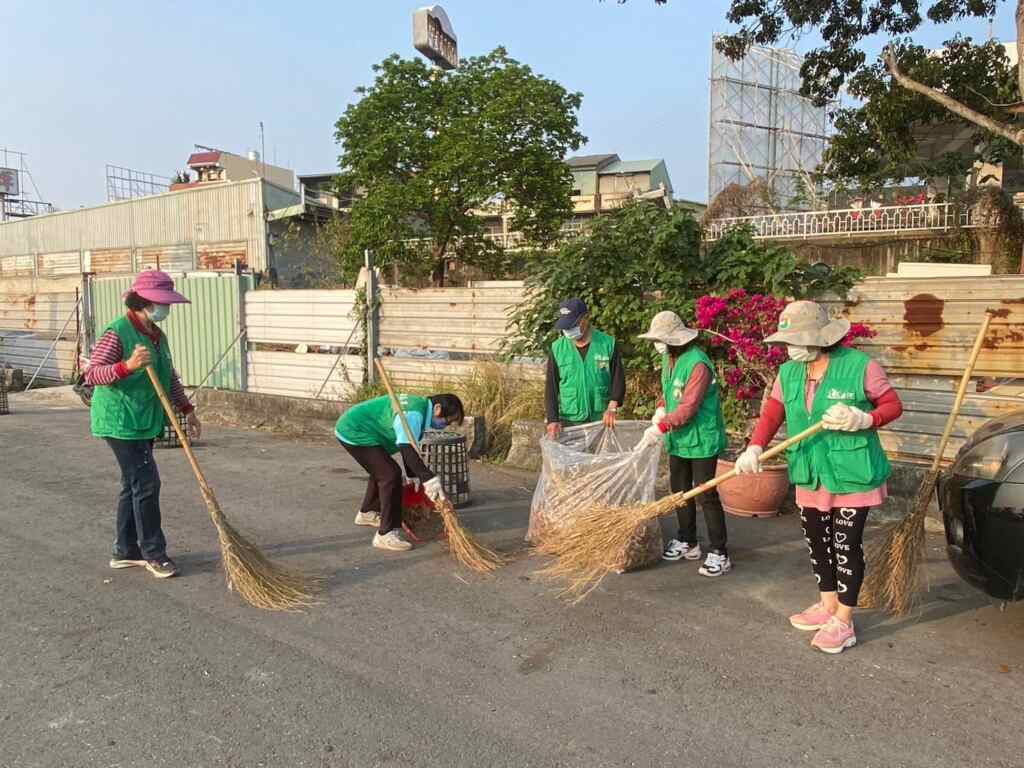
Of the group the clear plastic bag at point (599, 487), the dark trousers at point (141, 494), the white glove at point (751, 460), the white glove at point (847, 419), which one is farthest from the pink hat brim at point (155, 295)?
the white glove at point (847, 419)

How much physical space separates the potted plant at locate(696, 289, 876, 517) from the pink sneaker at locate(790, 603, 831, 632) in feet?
6.72

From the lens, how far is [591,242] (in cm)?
780

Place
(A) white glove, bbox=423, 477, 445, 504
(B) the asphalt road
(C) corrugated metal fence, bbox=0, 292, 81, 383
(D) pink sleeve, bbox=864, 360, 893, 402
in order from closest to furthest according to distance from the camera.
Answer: (B) the asphalt road, (D) pink sleeve, bbox=864, 360, 893, 402, (A) white glove, bbox=423, 477, 445, 504, (C) corrugated metal fence, bbox=0, 292, 81, 383

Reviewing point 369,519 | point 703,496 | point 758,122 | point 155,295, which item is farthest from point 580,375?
point 758,122

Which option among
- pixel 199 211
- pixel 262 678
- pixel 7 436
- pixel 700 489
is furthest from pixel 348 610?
pixel 199 211

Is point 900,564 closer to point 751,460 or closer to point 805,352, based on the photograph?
point 751,460

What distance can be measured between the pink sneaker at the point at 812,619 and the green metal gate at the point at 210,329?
32.6 feet

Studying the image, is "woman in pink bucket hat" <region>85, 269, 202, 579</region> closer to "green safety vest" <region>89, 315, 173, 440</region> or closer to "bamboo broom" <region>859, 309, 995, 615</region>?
"green safety vest" <region>89, 315, 173, 440</region>

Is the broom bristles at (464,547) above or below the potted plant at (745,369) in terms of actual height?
below

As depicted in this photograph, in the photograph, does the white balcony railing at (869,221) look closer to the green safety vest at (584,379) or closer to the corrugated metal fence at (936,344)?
the corrugated metal fence at (936,344)

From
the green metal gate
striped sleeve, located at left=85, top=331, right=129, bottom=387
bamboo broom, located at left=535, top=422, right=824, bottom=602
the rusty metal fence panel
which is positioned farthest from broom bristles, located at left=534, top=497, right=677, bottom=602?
the green metal gate

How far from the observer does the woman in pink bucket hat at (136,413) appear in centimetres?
463

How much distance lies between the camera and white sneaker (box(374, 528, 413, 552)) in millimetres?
5301

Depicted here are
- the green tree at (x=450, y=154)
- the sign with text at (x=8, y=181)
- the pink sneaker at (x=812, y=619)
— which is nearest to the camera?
the pink sneaker at (x=812, y=619)
